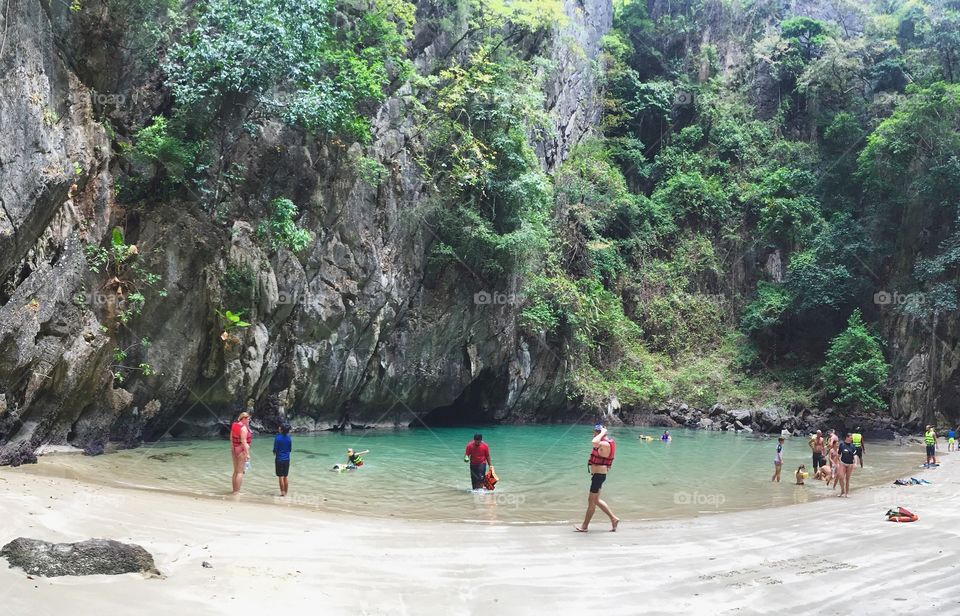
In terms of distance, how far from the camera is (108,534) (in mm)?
6852

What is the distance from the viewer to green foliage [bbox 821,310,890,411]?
2770cm

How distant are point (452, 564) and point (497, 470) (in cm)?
894

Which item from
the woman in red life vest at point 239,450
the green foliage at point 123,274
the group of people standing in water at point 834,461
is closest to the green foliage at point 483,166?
the green foliage at point 123,274

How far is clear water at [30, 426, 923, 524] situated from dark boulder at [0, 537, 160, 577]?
5142 millimetres

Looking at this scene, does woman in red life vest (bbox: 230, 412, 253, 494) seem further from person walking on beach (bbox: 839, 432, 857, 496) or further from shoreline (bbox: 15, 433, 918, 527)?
person walking on beach (bbox: 839, 432, 857, 496)

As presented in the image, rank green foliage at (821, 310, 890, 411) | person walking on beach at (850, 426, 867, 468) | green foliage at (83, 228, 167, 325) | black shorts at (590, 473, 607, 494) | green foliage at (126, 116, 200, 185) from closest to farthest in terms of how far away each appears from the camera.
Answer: black shorts at (590, 473, 607, 494) < green foliage at (83, 228, 167, 325) < green foliage at (126, 116, 200, 185) < person walking on beach at (850, 426, 867, 468) < green foliage at (821, 310, 890, 411)

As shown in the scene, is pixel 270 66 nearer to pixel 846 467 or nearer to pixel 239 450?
pixel 239 450

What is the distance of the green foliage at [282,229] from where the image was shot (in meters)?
18.0

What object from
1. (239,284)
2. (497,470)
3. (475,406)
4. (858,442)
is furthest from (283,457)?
(475,406)

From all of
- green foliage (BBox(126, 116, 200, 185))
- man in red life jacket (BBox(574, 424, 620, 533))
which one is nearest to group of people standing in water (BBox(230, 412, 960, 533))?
man in red life jacket (BBox(574, 424, 620, 533))

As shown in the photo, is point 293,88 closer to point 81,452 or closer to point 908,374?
point 81,452

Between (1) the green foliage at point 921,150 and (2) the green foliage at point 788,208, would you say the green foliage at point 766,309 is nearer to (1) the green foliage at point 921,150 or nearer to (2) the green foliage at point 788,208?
(2) the green foliage at point 788,208

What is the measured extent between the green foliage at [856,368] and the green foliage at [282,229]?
2291 centimetres

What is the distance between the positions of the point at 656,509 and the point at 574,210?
22.3 metres
